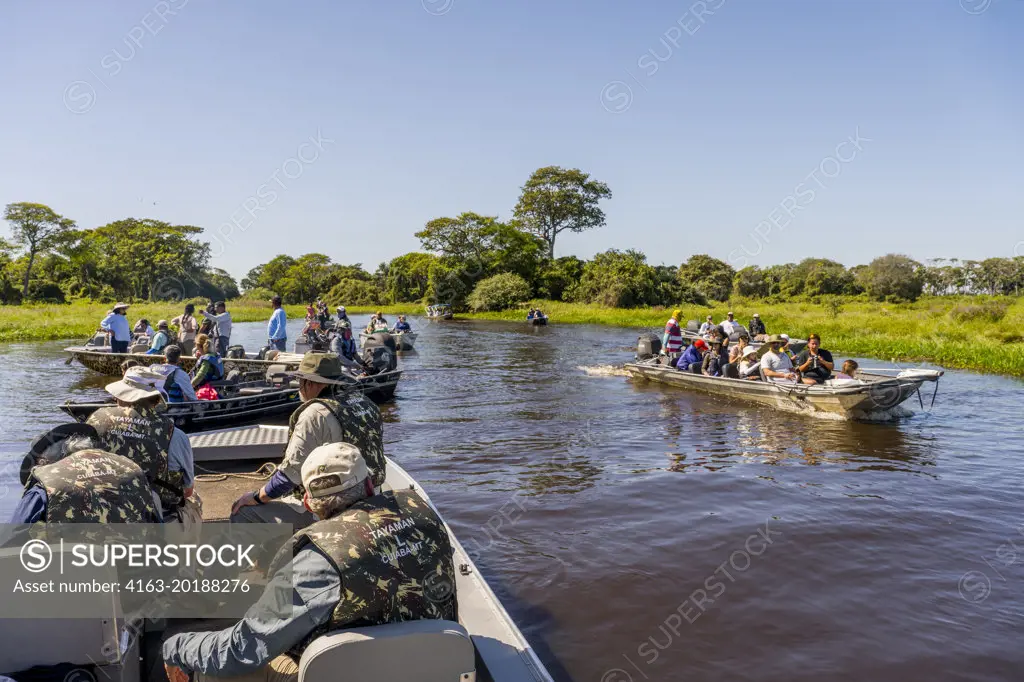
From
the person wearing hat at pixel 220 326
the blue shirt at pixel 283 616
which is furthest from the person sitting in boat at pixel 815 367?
the blue shirt at pixel 283 616

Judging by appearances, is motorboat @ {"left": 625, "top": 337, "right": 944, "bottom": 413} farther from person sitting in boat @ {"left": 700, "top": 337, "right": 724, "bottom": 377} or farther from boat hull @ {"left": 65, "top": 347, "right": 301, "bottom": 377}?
boat hull @ {"left": 65, "top": 347, "right": 301, "bottom": 377}

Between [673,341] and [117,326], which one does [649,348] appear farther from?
[117,326]

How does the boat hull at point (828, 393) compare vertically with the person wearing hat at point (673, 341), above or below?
below

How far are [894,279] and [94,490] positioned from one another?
214 feet

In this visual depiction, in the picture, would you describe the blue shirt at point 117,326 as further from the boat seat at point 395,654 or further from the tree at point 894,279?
the tree at point 894,279

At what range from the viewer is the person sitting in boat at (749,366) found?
16.5m

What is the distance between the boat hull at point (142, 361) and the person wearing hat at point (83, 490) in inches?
486

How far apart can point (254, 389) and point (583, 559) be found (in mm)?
8561

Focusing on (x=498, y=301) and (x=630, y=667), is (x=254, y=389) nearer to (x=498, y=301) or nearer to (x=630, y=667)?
(x=630, y=667)

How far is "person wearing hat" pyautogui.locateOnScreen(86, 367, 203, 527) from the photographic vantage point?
4.14 m

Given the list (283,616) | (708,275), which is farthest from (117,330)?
(708,275)

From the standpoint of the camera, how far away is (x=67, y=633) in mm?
3211

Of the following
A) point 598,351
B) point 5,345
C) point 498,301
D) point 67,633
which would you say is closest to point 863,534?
point 67,633

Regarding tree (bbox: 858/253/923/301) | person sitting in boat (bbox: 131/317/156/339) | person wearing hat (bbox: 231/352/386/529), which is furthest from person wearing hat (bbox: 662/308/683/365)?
tree (bbox: 858/253/923/301)
